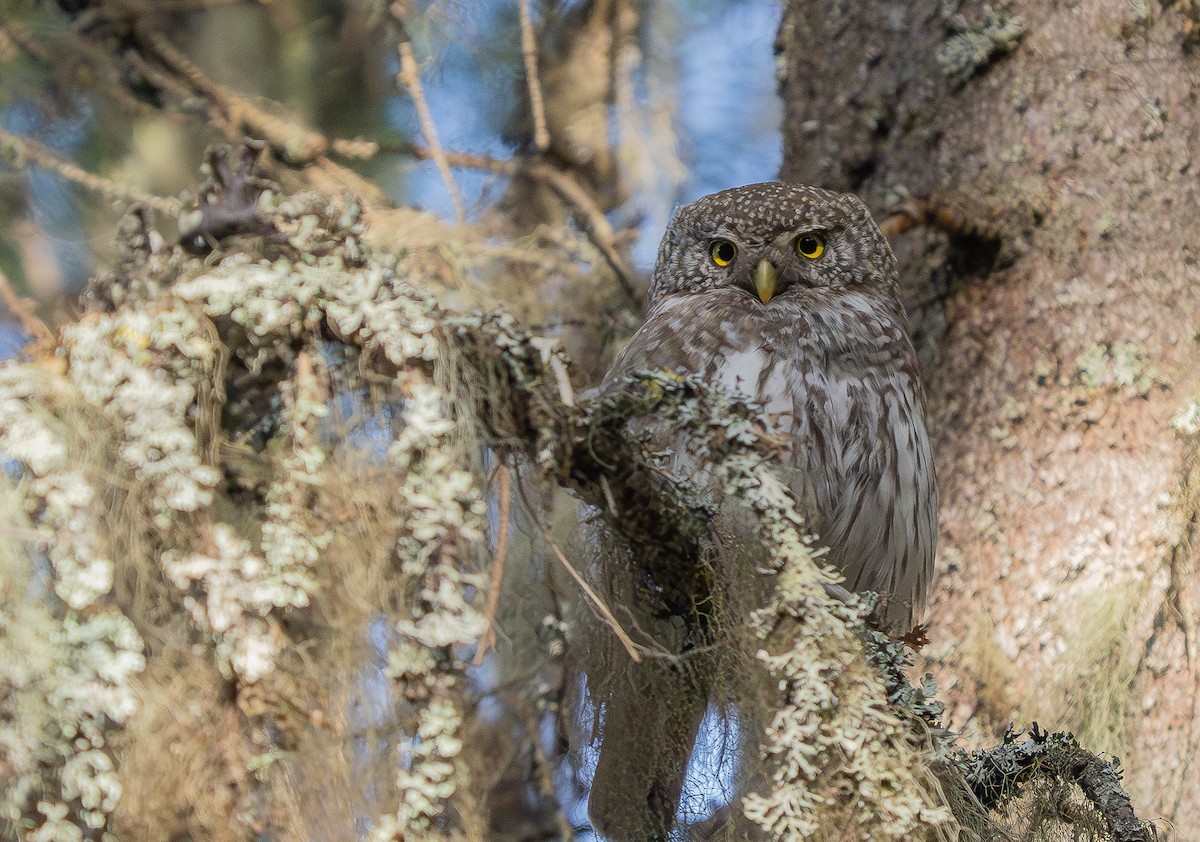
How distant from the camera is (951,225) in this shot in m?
3.18

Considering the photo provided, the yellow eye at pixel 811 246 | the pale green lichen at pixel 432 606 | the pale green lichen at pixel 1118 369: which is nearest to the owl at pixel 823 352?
the yellow eye at pixel 811 246

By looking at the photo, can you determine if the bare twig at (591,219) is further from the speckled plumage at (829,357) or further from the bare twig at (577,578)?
the bare twig at (577,578)

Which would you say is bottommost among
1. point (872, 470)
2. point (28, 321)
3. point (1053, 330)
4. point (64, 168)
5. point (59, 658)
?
point (59, 658)

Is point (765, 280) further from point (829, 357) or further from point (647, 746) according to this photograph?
point (647, 746)

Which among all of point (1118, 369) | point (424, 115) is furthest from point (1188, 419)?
point (424, 115)

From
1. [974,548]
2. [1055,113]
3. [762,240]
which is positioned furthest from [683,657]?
[1055,113]

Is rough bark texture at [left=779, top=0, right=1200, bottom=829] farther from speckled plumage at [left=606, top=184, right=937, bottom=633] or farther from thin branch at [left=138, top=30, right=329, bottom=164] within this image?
thin branch at [left=138, top=30, right=329, bottom=164]

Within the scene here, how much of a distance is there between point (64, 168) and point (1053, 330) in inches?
119

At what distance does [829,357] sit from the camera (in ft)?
9.50

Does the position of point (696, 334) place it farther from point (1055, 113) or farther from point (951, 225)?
point (1055, 113)

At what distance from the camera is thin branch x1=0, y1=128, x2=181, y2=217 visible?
329 cm

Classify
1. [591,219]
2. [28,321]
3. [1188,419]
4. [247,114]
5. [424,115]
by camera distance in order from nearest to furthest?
[28,321] < [1188,419] < [424,115] < [247,114] < [591,219]

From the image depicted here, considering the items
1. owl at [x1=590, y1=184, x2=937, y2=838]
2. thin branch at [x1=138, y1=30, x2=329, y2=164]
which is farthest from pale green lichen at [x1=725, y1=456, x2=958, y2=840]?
thin branch at [x1=138, y1=30, x2=329, y2=164]

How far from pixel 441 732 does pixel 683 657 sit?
0.49 m
